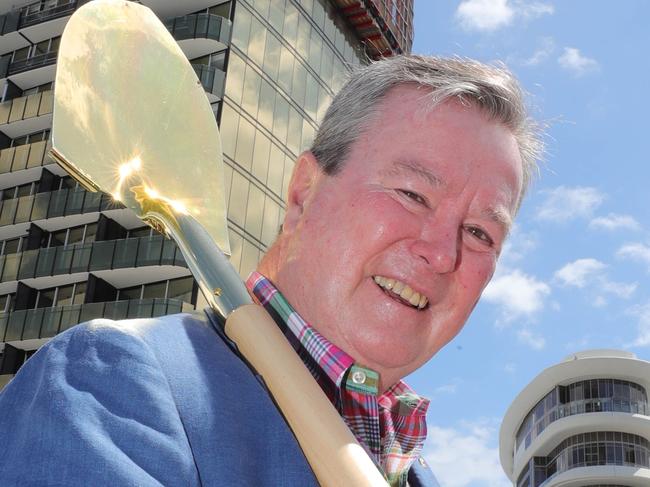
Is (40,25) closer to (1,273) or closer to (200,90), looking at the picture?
(1,273)

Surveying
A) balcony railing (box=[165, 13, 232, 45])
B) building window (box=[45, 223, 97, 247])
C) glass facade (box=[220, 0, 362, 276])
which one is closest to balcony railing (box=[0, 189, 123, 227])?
building window (box=[45, 223, 97, 247])

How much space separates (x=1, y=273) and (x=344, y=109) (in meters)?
25.6

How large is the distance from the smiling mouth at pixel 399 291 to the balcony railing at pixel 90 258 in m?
21.8

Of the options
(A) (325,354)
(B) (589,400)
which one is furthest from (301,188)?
(B) (589,400)

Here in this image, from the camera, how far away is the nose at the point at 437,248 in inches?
86.7

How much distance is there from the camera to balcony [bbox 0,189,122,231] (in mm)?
26188

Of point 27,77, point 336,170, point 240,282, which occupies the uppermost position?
point 27,77

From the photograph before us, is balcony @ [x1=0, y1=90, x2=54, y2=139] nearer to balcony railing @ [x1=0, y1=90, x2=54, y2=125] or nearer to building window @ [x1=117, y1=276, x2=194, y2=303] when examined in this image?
balcony railing @ [x1=0, y1=90, x2=54, y2=125]

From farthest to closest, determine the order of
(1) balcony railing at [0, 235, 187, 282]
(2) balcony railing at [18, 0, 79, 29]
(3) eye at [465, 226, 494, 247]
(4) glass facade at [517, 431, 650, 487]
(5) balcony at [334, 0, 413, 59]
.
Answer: (4) glass facade at [517, 431, 650, 487]
(5) balcony at [334, 0, 413, 59]
(2) balcony railing at [18, 0, 79, 29]
(1) balcony railing at [0, 235, 187, 282]
(3) eye at [465, 226, 494, 247]

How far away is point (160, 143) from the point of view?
2.37 metres

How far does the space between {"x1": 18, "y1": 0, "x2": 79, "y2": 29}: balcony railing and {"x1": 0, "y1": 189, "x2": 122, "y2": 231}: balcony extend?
512cm

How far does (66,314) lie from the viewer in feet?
82.0

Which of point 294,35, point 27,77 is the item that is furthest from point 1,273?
point 294,35

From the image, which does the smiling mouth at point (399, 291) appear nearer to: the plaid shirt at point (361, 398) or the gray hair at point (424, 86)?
the plaid shirt at point (361, 398)
